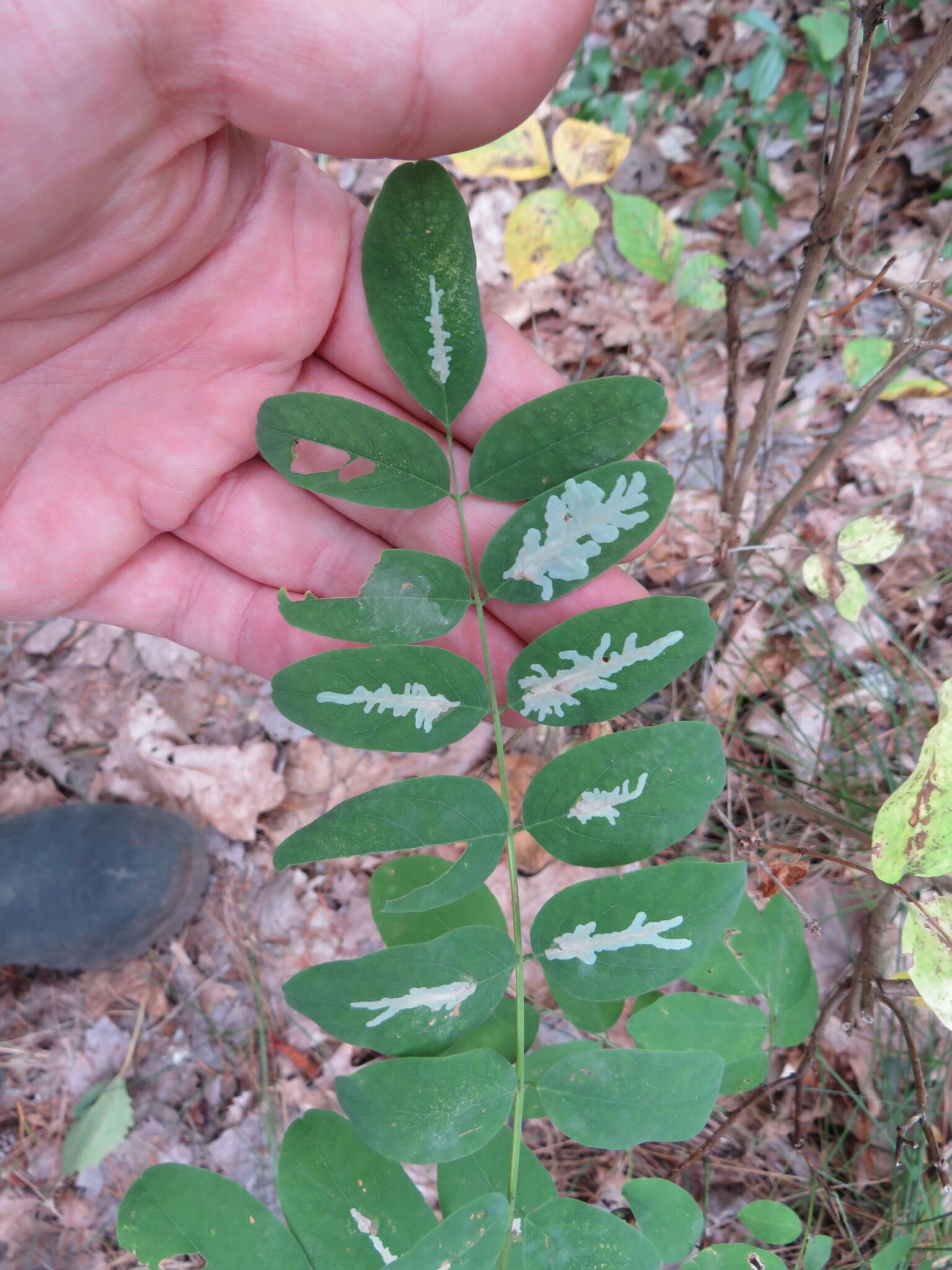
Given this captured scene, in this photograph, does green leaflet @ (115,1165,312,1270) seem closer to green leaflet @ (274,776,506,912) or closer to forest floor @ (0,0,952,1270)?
green leaflet @ (274,776,506,912)

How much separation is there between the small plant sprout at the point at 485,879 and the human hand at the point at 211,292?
20 cm

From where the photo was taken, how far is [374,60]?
4.03 feet

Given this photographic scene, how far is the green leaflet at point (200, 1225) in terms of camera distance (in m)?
1.18

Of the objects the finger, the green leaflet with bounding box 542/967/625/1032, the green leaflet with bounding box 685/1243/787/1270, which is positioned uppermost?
the finger

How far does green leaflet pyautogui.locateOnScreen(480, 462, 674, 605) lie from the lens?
1277mm

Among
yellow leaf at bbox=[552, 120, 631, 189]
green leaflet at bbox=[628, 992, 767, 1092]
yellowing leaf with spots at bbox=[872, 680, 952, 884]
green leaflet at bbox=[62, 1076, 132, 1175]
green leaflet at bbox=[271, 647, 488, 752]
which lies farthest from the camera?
green leaflet at bbox=[62, 1076, 132, 1175]

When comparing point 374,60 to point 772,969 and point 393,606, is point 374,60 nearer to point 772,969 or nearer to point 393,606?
point 393,606

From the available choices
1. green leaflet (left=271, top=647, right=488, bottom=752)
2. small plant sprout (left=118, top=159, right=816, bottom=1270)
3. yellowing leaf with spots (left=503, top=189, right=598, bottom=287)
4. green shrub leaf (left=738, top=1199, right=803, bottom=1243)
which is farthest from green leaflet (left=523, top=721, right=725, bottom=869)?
yellowing leaf with spots (left=503, top=189, right=598, bottom=287)

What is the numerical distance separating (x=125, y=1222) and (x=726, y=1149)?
1404 mm

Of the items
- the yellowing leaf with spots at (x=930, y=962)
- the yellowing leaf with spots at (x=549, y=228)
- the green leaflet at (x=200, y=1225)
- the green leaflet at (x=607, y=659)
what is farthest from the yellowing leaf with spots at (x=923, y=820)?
the yellowing leaf with spots at (x=549, y=228)

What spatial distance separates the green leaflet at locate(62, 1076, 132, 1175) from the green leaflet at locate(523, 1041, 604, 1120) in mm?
1548

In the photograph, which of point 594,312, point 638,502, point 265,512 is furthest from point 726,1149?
point 594,312

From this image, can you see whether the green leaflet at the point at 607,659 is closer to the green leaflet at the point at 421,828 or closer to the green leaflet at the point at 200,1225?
the green leaflet at the point at 421,828

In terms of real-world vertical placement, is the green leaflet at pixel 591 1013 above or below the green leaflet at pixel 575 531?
below
